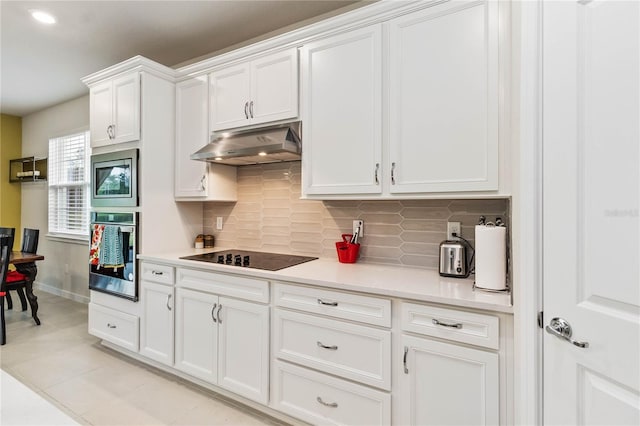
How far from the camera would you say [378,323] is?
160 cm

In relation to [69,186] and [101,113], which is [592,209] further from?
[69,186]

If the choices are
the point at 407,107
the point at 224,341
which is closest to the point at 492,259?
the point at 407,107

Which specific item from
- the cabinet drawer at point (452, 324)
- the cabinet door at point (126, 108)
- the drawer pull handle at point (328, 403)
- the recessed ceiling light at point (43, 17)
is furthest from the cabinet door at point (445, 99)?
the recessed ceiling light at point (43, 17)

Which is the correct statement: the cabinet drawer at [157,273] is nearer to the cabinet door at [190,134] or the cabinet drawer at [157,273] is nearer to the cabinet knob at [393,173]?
the cabinet door at [190,134]

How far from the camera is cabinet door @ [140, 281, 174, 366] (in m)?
2.42

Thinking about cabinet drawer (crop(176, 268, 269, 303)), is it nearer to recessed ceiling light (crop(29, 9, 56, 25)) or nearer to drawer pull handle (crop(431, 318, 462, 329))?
drawer pull handle (crop(431, 318, 462, 329))

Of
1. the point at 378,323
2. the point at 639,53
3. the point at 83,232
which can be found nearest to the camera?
the point at 639,53

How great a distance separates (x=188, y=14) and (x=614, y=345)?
3108mm

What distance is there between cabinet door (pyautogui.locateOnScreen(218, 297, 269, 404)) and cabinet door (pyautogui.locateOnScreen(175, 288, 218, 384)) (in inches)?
3.1

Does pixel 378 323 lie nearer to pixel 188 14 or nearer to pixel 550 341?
pixel 550 341

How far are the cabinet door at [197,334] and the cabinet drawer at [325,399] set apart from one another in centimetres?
55

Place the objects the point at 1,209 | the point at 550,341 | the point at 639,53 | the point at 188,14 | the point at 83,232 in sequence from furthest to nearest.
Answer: the point at 1,209, the point at 83,232, the point at 188,14, the point at 550,341, the point at 639,53

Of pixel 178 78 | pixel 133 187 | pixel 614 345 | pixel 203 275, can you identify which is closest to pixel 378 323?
pixel 614 345

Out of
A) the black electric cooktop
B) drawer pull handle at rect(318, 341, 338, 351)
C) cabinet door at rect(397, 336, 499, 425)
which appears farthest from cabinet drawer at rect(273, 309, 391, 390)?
the black electric cooktop
